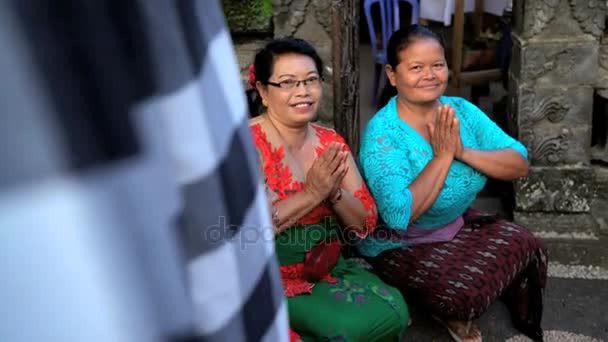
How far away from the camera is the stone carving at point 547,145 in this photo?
3412 millimetres

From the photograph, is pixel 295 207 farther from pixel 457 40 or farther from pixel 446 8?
pixel 446 8

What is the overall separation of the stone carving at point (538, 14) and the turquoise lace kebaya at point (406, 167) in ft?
2.32

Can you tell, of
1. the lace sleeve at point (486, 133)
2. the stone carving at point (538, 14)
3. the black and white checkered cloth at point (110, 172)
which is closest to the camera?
the black and white checkered cloth at point (110, 172)

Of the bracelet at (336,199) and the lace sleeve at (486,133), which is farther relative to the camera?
the lace sleeve at (486,133)

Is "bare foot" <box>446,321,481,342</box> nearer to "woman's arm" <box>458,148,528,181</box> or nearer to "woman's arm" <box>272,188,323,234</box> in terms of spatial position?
"woman's arm" <box>458,148,528,181</box>

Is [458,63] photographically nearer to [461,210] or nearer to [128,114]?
[461,210]

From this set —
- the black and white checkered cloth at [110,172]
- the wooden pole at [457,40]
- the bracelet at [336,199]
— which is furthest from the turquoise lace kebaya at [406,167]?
the wooden pole at [457,40]

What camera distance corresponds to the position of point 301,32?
3207mm

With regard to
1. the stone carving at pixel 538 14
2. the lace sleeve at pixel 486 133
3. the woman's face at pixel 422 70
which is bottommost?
the lace sleeve at pixel 486 133

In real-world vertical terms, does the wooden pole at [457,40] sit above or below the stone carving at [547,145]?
above

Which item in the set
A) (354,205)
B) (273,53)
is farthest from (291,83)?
(354,205)

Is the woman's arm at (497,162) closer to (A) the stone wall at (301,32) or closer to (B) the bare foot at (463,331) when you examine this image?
(B) the bare foot at (463,331)

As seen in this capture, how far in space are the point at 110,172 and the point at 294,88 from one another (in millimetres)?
1869

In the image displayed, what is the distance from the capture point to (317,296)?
236 cm
